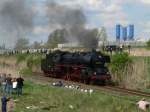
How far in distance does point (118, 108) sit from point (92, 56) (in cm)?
1859

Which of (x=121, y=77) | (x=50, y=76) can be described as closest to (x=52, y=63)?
(x=50, y=76)

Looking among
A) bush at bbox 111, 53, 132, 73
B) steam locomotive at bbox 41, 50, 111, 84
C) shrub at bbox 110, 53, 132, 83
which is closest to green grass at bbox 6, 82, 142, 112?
steam locomotive at bbox 41, 50, 111, 84

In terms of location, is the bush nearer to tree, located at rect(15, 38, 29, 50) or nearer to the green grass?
the green grass

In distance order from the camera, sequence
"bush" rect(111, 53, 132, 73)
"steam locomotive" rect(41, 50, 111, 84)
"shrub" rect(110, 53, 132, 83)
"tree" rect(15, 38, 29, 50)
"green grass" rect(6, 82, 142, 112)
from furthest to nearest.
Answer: "tree" rect(15, 38, 29, 50) → "bush" rect(111, 53, 132, 73) → "steam locomotive" rect(41, 50, 111, 84) → "shrub" rect(110, 53, 132, 83) → "green grass" rect(6, 82, 142, 112)

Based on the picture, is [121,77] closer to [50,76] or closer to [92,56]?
[92,56]

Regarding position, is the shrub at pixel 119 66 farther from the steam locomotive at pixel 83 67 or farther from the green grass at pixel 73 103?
the green grass at pixel 73 103

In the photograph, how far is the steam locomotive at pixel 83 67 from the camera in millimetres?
35406

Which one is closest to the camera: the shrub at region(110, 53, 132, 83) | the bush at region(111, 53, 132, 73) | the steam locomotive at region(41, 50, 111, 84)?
the shrub at region(110, 53, 132, 83)

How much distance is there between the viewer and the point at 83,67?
36.8 metres

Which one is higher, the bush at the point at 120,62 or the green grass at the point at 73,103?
the bush at the point at 120,62

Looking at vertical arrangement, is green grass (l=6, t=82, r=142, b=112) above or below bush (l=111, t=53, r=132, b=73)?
below

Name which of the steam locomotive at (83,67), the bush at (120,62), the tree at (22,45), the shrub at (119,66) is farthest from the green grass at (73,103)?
the tree at (22,45)

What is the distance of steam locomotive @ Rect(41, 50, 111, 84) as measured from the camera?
35.4 metres

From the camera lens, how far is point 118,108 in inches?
715
